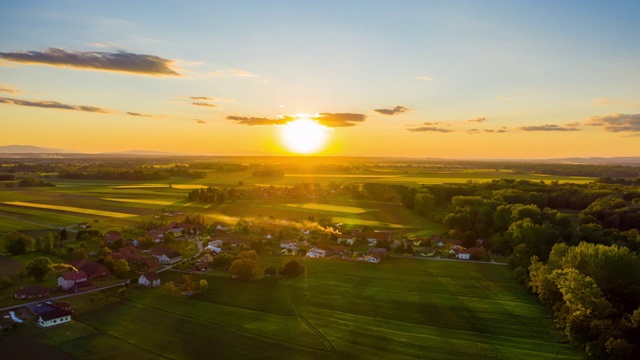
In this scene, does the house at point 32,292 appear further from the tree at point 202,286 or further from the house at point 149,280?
the tree at point 202,286

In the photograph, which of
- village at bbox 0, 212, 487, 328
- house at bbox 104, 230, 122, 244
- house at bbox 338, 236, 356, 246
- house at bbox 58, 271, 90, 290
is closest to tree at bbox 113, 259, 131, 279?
village at bbox 0, 212, 487, 328

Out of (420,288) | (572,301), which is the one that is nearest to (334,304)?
(420,288)

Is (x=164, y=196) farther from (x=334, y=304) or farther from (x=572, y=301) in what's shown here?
(x=572, y=301)

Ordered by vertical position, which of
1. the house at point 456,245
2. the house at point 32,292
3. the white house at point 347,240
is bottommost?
the house at point 32,292

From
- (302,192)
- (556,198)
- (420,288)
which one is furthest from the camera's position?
(302,192)

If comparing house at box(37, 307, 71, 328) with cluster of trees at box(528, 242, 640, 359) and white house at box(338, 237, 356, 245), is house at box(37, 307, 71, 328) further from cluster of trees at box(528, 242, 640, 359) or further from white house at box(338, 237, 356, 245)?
cluster of trees at box(528, 242, 640, 359)

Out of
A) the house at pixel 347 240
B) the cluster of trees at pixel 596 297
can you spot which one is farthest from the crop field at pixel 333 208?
the cluster of trees at pixel 596 297

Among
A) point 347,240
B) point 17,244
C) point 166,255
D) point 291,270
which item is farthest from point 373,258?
point 17,244
